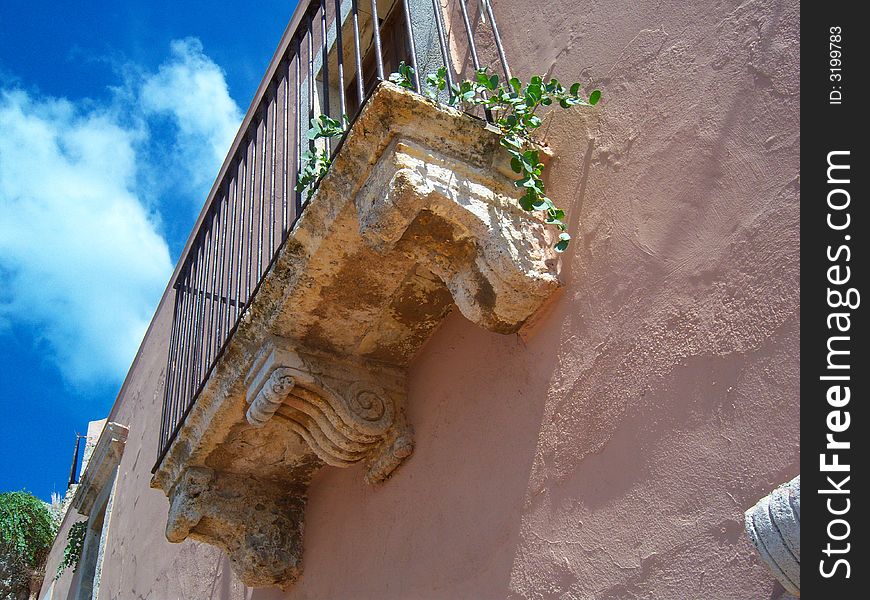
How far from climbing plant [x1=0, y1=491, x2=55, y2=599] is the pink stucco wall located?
31.7 ft

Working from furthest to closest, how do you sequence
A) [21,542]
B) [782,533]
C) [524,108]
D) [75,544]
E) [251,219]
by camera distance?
[21,542], [75,544], [251,219], [524,108], [782,533]

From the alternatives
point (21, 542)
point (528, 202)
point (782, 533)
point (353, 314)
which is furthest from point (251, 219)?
point (21, 542)

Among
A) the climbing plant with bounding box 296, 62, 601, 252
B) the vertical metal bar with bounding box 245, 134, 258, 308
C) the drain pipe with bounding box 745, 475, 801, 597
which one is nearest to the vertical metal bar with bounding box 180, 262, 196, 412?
the vertical metal bar with bounding box 245, 134, 258, 308

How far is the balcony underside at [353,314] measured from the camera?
2.80 m

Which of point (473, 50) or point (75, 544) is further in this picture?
point (75, 544)

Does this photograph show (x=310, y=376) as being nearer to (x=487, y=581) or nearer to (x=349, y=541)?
(x=349, y=541)

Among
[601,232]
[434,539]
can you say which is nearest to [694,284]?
[601,232]

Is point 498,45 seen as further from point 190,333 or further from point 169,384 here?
point 169,384

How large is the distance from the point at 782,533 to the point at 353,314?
1.96 meters

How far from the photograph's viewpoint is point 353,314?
342cm

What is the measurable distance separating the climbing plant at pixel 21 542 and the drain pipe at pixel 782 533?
11.6 metres

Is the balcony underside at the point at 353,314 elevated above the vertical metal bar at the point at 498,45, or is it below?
below

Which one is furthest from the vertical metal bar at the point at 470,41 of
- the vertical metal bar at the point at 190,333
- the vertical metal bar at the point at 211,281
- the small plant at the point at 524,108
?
the vertical metal bar at the point at 190,333

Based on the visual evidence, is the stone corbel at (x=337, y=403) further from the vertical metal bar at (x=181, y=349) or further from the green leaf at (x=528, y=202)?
the vertical metal bar at (x=181, y=349)
